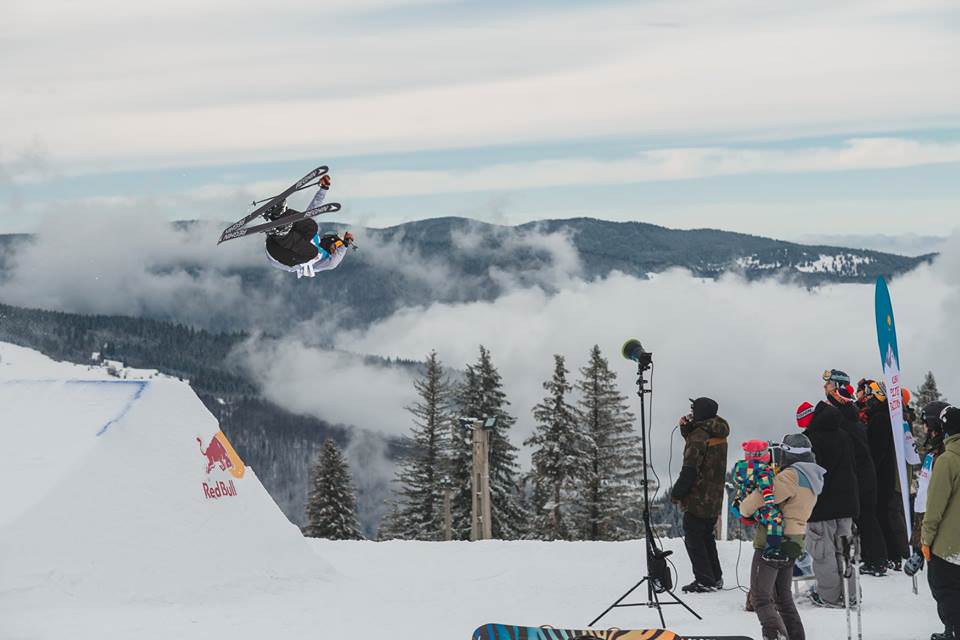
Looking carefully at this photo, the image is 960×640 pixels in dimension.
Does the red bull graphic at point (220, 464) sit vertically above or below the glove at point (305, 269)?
below

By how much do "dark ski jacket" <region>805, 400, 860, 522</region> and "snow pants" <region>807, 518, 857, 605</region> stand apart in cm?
8

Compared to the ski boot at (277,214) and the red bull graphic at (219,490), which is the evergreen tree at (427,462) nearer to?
the red bull graphic at (219,490)

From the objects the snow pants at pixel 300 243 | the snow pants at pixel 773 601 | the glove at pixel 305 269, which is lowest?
the snow pants at pixel 773 601

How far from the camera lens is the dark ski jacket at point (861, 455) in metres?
10.7

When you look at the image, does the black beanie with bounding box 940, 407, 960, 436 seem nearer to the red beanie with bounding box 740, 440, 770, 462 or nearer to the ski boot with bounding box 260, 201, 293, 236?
the red beanie with bounding box 740, 440, 770, 462

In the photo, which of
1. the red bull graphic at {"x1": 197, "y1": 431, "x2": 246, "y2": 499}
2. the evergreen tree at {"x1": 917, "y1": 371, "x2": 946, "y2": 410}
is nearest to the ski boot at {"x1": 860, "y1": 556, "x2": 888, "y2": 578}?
the red bull graphic at {"x1": 197, "y1": 431, "x2": 246, "y2": 499}

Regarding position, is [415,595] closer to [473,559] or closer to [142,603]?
[473,559]

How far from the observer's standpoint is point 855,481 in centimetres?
989

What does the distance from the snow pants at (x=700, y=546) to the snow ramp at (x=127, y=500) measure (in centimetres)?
446

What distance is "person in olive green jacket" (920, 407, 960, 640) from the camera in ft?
24.6

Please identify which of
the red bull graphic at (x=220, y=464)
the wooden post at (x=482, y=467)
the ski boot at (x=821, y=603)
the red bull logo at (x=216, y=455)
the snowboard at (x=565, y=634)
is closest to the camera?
the snowboard at (x=565, y=634)

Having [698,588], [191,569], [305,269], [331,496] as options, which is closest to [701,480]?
[698,588]

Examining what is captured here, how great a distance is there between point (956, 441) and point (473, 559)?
7.49m

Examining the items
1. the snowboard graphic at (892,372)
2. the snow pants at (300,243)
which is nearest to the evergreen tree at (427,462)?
the snowboard graphic at (892,372)
